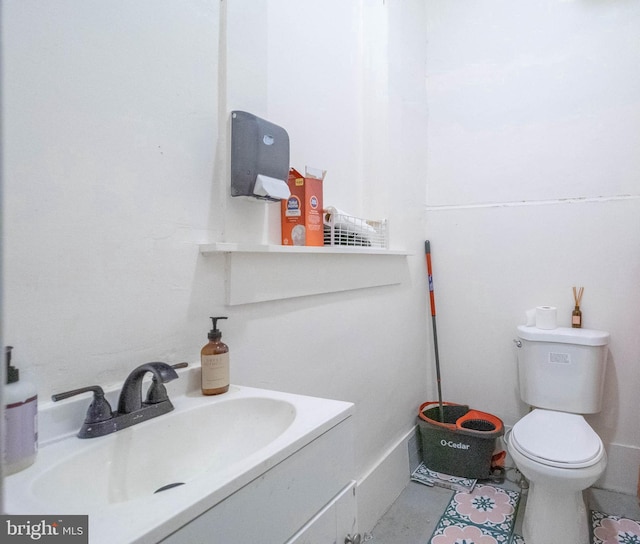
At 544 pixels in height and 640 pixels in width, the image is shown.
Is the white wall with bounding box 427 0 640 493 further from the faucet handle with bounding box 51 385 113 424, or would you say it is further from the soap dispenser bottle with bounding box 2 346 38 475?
the soap dispenser bottle with bounding box 2 346 38 475

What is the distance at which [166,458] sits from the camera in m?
0.81

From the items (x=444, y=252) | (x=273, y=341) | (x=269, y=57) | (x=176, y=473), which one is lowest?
(x=176, y=473)

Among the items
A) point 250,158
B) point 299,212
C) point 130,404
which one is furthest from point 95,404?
point 299,212

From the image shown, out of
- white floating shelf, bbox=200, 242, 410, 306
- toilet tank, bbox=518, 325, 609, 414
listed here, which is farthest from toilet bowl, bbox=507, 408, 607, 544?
white floating shelf, bbox=200, 242, 410, 306

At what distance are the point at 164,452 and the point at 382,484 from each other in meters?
1.28

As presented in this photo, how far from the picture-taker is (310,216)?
1357mm

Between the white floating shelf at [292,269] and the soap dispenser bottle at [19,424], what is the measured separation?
19.0 inches

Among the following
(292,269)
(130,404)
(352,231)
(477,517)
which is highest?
(352,231)

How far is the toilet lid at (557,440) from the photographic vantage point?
1460 mm

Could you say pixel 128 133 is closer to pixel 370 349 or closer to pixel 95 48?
pixel 95 48

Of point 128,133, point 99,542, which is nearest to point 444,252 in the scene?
point 128,133

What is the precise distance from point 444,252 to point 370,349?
88cm

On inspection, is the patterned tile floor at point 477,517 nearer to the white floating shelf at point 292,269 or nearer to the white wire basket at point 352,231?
the white floating shelf at point 292,269

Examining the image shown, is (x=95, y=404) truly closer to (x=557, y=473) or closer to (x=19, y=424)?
(x=19, y=424)
